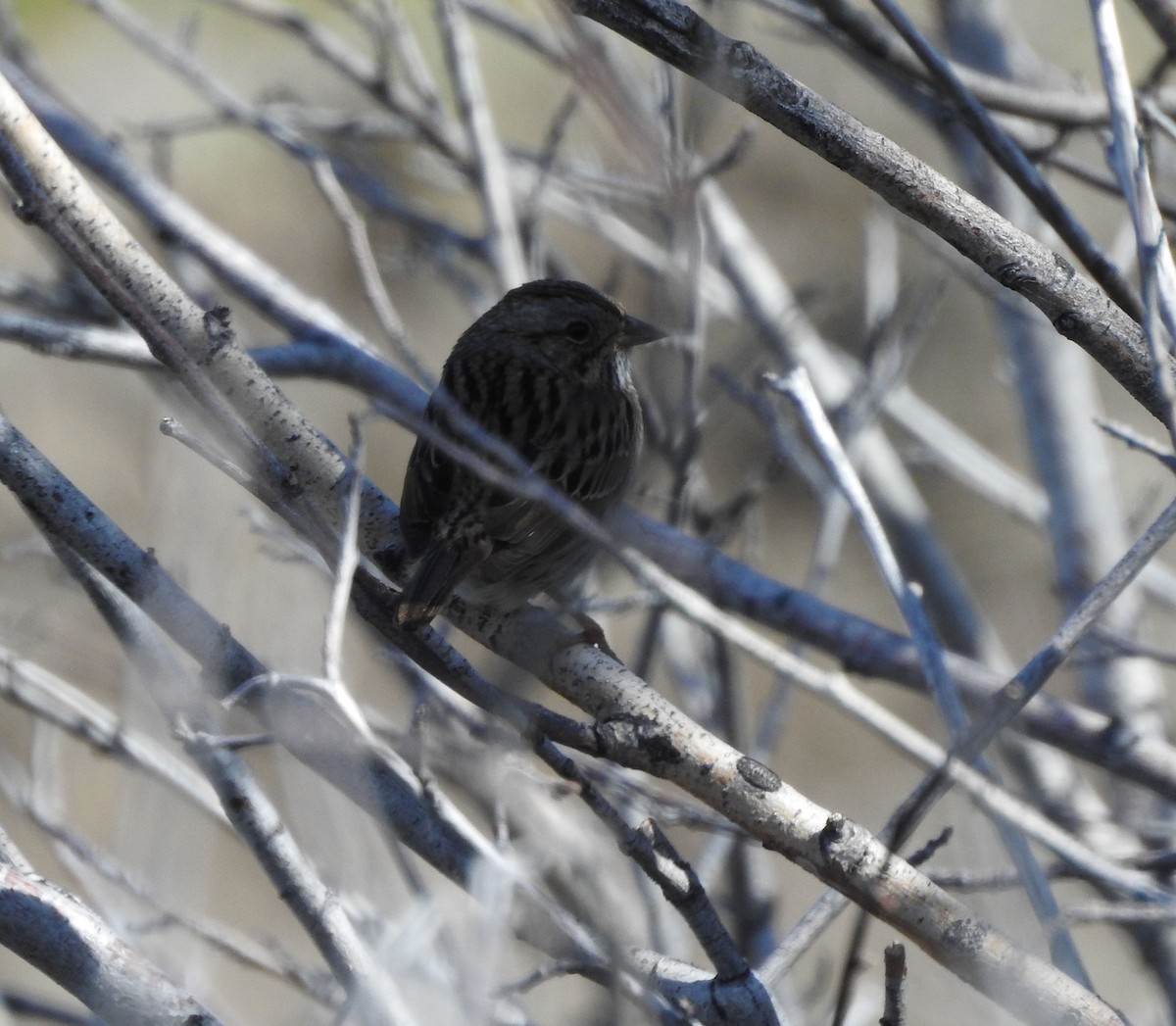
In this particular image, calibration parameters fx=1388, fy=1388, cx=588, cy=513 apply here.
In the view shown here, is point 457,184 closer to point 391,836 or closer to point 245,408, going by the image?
point 245,408

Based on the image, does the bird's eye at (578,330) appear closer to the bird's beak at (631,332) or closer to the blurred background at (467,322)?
the bird's beak at (631,332)

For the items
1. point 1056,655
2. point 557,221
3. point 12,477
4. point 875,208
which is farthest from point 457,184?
point 1056,655

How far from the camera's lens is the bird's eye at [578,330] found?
175 inches

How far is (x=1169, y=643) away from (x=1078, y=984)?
537cm

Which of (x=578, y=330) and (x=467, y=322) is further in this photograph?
(x=467, y=322)

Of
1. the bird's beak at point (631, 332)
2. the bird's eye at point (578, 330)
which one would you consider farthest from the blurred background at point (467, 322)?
the bird's eye at point (578, 330)

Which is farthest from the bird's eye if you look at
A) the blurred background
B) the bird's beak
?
the blurred background

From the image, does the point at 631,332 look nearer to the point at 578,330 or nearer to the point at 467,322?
the point at 578,330

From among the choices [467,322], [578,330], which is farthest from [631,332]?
[467,322]

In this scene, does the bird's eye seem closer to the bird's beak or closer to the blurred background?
the bird's beak

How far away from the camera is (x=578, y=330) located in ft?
14.7

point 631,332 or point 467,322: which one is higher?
point 467,322

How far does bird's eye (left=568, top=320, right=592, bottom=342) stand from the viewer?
14.6 feet

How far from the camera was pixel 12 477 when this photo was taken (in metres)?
2.34
